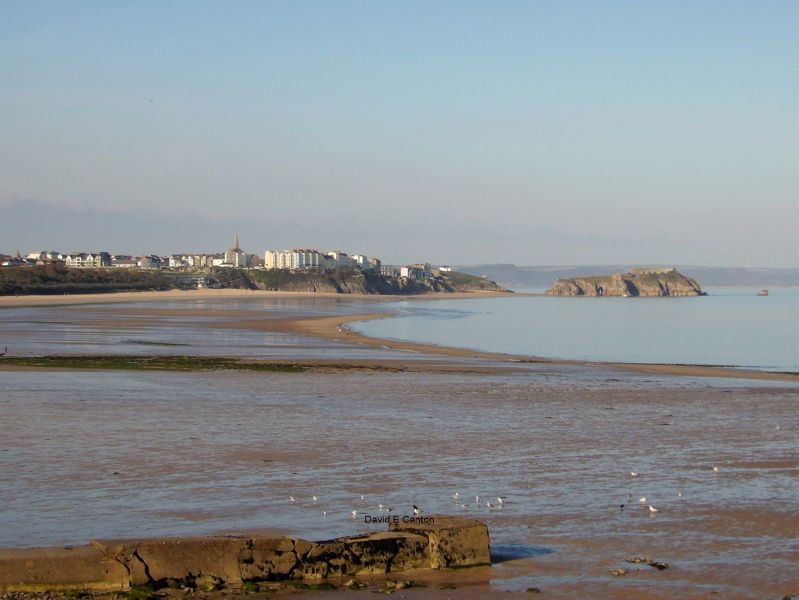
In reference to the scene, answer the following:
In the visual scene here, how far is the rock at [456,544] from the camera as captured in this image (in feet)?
29.1

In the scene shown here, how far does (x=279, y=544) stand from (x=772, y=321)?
313 ft

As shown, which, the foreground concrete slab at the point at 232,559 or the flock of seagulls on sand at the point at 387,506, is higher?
the foreground concrete slab at the point at 232,559

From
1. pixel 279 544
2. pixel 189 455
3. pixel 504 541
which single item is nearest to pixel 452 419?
pixel 189 455

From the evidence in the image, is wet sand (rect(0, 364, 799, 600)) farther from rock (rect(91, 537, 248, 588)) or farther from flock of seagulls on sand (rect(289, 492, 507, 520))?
rock (rect(91, 537, 248, 588))

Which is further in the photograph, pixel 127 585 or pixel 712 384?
pixel 712 384

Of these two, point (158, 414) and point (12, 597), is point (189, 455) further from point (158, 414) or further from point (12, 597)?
point (12, 597)

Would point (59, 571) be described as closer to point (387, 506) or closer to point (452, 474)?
point (387, 506)

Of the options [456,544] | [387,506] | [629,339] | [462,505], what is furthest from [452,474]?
[629,339]

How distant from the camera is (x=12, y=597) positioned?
7.53 meters

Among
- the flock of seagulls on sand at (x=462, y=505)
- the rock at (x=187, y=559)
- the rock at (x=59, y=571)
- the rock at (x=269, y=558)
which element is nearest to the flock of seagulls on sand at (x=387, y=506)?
the flock of seagulls on sand at (x=462, y=505)

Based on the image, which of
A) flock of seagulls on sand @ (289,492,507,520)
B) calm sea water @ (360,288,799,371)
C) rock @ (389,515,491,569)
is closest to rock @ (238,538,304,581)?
rock @ (389,515,491,569)

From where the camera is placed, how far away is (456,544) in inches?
351

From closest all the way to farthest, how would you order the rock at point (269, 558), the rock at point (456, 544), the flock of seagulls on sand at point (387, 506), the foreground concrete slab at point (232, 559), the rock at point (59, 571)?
the rock at point (59, 571)
the foreground concrete slab at point (232, 559)
the rock at point (269, 558)
the rock at point (456, 544)
the flock of seagulls on sand at point (387, 506)

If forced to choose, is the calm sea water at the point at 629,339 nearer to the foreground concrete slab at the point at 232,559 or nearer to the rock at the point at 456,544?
the rock at the point at 456,544
